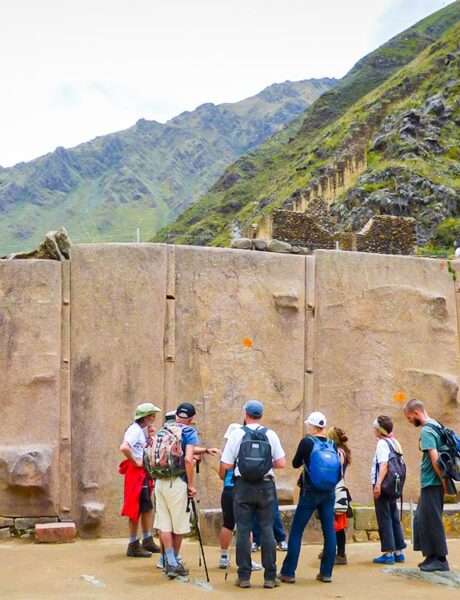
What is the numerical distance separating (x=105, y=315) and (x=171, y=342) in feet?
2.95

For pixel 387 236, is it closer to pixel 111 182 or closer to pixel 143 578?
pixel 143 578

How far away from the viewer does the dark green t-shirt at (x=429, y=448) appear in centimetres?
784

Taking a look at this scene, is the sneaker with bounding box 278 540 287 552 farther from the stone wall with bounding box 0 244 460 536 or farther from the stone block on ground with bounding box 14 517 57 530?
the stone block on ground with bounding box 14 517 57 530

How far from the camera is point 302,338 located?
11.4 meters

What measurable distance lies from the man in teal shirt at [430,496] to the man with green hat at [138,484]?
2.78 meters

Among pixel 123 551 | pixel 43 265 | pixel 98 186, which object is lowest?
pixel 123 551

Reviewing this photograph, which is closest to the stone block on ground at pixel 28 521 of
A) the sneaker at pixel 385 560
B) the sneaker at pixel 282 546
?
the sneaker at pixel 282 546

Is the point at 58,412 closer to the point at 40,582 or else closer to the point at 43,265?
the point at 43,265

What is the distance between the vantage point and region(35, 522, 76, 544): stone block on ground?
9.77 meters

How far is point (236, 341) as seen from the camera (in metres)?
11.0

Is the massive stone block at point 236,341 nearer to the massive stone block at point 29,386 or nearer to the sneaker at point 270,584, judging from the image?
the massive stone block at point 29,386

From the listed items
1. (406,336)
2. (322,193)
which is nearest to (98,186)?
(322,193)

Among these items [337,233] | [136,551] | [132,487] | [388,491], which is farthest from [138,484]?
[337,233]

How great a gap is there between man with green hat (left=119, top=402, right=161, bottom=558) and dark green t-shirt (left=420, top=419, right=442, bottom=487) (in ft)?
9.21
